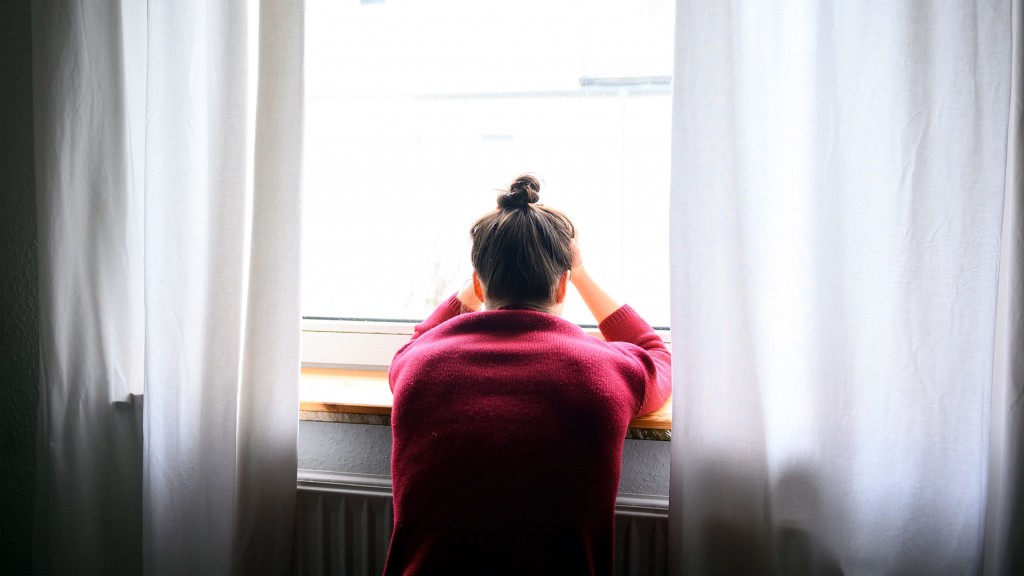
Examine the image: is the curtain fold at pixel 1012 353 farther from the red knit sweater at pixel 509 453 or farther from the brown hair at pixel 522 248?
the brown hair at pixel 522 248

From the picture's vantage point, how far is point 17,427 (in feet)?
4.27

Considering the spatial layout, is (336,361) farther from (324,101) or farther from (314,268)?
(324,101)

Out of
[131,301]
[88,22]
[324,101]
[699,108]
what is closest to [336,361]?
[131,301]

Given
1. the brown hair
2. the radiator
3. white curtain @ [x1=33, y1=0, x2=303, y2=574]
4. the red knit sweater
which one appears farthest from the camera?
the radiator

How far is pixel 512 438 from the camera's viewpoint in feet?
2.62

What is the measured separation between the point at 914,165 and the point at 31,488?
6.10ft

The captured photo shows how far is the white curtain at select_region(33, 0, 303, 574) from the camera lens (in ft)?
3.50

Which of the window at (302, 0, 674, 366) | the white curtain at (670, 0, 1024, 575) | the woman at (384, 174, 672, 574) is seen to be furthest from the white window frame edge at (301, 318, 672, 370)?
the white curtain at (670, 0, 1024, 575)

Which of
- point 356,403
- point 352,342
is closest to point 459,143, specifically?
point 352,342

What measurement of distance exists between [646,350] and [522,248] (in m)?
0.31

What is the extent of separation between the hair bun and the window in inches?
12.7

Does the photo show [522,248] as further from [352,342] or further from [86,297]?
[86,297]

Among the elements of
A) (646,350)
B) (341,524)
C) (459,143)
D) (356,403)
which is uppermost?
(459,143)

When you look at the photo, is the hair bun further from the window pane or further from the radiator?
the radiator
